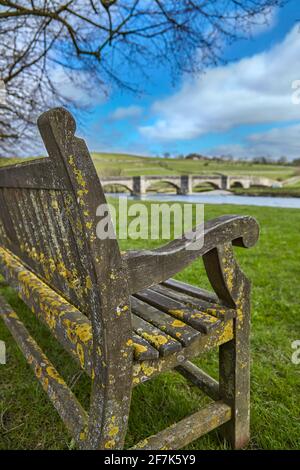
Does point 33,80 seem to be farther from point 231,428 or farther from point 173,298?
point 231,428

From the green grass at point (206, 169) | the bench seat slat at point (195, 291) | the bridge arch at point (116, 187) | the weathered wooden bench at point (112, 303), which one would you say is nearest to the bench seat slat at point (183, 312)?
the weathered wooden bench at point (112, 303)

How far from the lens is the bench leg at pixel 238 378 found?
4.68ft

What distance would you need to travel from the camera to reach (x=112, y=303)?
989 mm

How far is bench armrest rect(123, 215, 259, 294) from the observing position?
3.48 ft

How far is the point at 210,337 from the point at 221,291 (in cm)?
21

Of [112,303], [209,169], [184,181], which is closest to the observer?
[112,303]

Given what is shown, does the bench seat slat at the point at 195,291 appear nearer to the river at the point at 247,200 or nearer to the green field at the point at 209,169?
the river at the point at 247,200

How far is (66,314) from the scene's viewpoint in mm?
1279

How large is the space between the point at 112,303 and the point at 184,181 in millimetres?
35979

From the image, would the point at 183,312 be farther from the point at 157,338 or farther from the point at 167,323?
the point at 157,338

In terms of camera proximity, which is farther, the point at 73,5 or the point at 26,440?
the point at 73,5

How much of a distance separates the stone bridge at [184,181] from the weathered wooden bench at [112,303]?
26.7m

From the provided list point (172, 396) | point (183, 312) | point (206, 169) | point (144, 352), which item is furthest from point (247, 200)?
point (206, 169)
